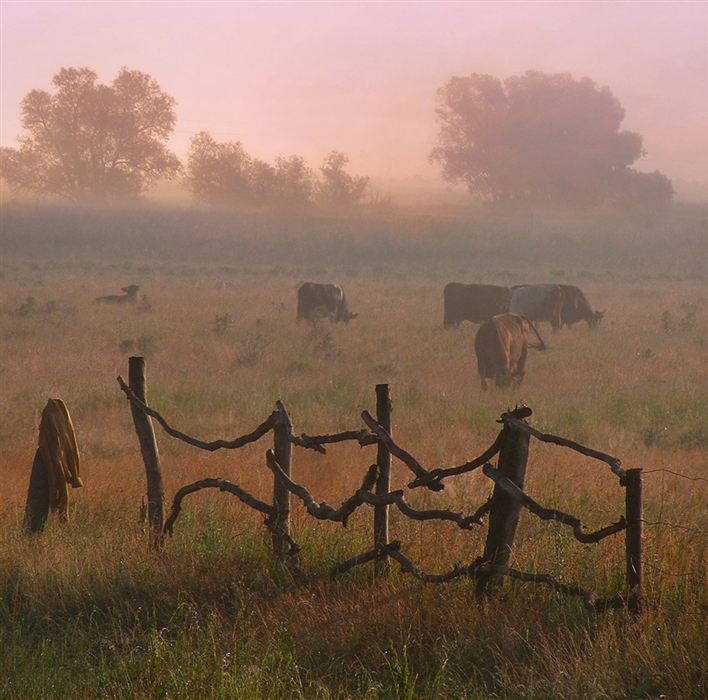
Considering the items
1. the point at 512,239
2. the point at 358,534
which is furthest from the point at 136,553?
the point at 512,239

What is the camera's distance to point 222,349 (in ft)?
55.0

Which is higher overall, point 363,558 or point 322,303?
point 322,303

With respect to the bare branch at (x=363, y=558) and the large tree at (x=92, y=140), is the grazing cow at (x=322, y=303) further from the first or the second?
the large tree at (x=92, y=140)

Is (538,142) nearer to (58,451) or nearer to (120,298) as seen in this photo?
(120,298)

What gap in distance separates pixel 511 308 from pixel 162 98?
54.9 m

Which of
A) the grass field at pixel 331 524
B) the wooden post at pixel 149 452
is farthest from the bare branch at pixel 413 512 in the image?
the wooden post at pixel 149 452

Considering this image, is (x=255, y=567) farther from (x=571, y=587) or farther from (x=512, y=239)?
(x=512, y=239)

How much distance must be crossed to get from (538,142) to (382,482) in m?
73.7

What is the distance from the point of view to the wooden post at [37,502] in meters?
5.71

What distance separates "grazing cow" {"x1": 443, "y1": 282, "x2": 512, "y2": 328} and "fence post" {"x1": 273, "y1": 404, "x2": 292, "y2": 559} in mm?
17555

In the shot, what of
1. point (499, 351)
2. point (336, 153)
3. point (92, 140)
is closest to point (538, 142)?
point (336, 153)

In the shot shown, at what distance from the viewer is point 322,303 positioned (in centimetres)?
2255

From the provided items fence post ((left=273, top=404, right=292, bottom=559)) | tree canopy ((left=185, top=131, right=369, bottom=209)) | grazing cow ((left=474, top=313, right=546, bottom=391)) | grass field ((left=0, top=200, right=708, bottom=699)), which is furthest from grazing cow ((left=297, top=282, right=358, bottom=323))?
tree canopy ((left=185, top=131, right=369, bottom=209))

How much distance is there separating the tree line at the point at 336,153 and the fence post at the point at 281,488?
67483 mm
